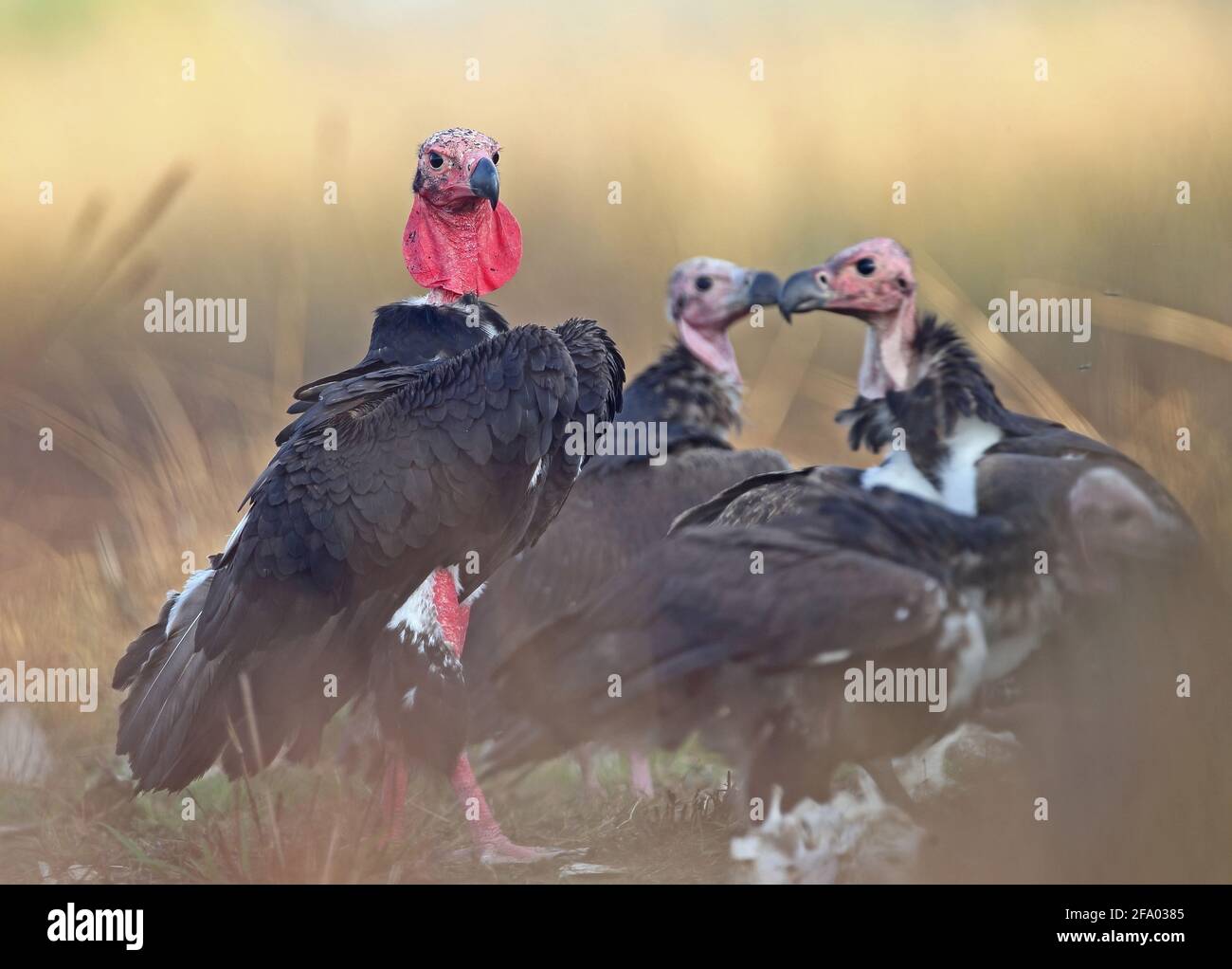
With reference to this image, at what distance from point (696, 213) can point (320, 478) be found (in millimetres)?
2278

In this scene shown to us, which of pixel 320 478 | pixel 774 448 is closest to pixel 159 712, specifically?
pixel 320 478

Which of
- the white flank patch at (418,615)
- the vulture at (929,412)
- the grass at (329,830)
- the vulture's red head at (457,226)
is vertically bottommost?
the grass at (329,830)

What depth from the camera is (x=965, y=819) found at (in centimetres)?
664

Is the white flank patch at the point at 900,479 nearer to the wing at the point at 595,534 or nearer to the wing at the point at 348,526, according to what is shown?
the wing at the point at 595,534

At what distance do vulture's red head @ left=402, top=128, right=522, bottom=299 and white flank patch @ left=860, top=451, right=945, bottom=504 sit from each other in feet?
5.85

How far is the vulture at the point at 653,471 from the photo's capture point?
275 inches

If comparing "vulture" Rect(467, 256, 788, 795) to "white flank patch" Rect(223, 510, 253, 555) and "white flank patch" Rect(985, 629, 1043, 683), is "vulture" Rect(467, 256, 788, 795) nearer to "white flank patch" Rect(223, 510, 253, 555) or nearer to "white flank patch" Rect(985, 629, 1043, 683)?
"white flank patch" Rect(223, 510, 253, 555)

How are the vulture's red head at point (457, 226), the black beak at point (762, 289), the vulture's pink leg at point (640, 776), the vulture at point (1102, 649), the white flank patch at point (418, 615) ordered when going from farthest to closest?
1. the black beak at point (762, 289)
2. the vulture's pink leg at point (640, 776)
3. the vulture's red head at point (457, 226)
4. the vulture at point (1102, 649)
5. the white flank patch at point (418, 615)

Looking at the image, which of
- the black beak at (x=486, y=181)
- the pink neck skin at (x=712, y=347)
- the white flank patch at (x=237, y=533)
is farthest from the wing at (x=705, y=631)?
the black beak at (x=486, y=181)

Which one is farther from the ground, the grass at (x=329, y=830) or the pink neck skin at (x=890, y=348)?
the pink neck skin at (x=890, y=348)

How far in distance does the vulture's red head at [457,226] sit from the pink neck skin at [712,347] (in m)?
0.91

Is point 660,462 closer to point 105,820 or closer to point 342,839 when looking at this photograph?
point 342,839

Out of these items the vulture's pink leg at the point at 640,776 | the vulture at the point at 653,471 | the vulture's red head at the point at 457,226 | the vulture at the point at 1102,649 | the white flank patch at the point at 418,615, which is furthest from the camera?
the vulture at the point at 653,471

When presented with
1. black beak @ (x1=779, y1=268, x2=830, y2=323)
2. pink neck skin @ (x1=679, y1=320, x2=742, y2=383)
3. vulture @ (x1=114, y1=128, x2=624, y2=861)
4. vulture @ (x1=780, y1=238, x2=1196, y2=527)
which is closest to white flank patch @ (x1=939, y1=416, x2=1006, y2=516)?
vulture @ (x1=780, y1=238, x2=1196, y2=527)
